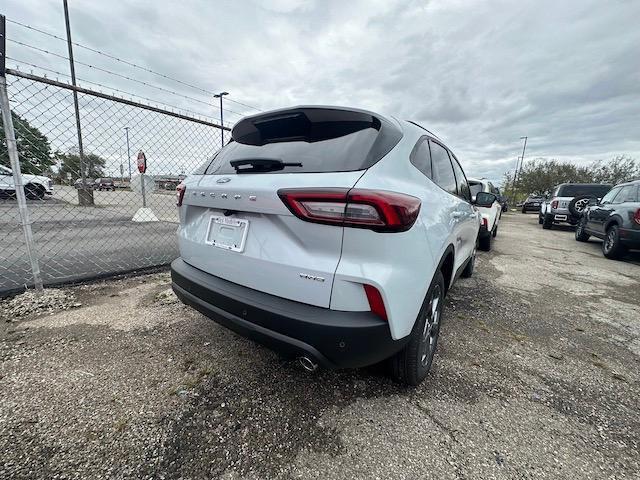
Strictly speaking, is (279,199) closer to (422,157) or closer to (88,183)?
(422,157)

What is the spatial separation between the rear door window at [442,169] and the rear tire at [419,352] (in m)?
0.75

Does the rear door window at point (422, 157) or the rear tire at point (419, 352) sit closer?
the rear tire at point (419, 352)

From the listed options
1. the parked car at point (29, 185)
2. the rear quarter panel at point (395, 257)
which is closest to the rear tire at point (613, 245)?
the rear quarter panel at point (395, 257)

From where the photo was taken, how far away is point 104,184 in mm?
4738

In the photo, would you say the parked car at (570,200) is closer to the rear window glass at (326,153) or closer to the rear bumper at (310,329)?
the rear window glass at (326,153)

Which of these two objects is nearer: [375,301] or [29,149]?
[375,301]

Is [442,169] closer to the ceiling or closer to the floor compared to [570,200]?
closer to the ceiling

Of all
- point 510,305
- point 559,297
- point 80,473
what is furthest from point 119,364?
point 559,297

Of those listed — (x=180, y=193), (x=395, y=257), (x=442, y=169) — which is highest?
(x=442, y=169)

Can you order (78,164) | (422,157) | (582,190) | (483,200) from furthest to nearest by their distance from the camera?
(582,190) < (78,164) < (483,200) < (422,157)

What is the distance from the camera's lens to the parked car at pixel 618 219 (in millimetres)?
5844

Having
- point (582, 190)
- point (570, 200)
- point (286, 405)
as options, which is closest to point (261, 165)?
point (286, 405)

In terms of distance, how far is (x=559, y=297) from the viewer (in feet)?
13.0

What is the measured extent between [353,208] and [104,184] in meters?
4.84
